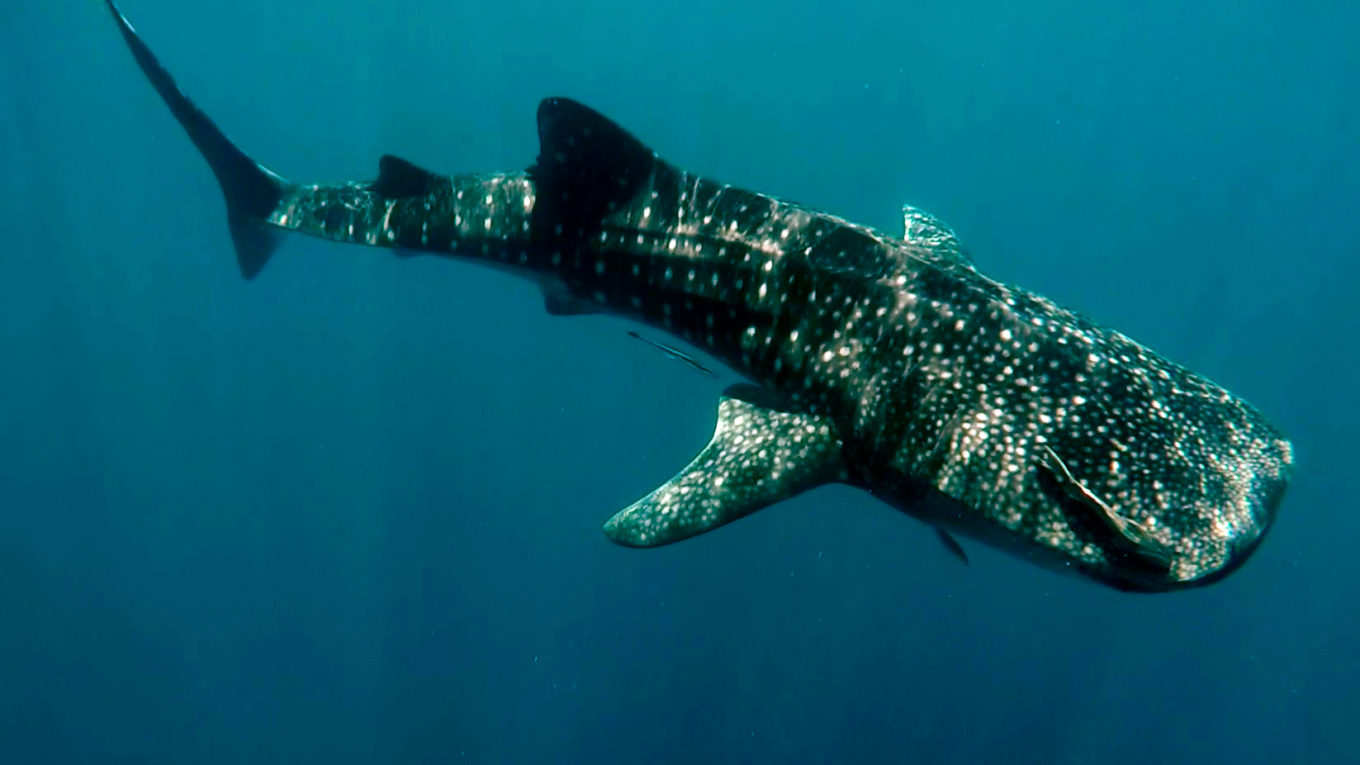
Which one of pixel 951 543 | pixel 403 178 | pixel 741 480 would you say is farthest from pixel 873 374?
pixel 403 178

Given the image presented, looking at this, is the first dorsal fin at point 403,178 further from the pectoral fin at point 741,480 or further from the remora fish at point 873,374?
the pectoral fin at point 741,480

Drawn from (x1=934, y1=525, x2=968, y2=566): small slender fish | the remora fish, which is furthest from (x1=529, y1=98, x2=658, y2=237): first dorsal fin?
(x1=934, y1=525, x2=968, y2=566): small slender fish

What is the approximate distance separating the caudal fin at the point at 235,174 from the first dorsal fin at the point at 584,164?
3247 millimetres

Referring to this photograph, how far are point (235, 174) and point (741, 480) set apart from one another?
5740 mm

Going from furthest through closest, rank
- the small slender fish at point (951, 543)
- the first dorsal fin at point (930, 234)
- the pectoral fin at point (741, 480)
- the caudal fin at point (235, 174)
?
the caudal fin at point (235, 174) → the first dorsal fin at point (930, 234) → the small slender fish at point (951, 543) → the pectoral fin at point (741, 480)

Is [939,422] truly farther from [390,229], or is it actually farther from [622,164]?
[390,229]

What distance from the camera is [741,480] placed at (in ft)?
15.7

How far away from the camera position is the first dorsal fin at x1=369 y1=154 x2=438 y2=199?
6574mm

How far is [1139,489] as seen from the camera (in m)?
3.86

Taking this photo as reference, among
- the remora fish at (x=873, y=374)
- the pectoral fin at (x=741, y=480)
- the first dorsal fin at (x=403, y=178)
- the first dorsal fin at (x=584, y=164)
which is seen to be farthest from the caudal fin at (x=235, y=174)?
the pectoral fin at (x=741, y=480)

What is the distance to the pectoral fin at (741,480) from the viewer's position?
185 inches

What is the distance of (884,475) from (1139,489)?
1.20m

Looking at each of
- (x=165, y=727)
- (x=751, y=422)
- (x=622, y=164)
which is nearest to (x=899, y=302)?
(x=751, y=422)

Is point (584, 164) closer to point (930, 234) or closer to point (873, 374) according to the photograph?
point (873, 374)
